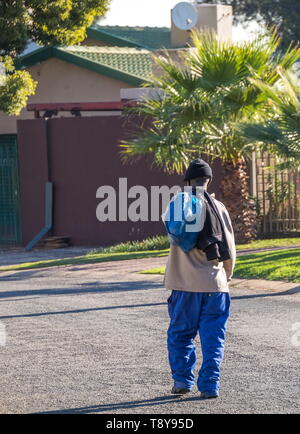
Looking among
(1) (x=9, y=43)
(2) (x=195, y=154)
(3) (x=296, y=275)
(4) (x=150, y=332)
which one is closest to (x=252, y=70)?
(2) (x=195, y=154)

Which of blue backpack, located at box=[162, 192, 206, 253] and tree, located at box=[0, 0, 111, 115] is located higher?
tree, located at box=[0, 0, 111, 115]

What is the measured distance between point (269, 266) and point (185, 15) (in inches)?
498

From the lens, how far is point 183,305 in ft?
25.9

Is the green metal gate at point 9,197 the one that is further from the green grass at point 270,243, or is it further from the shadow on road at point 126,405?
the shadow on road at point 126,405

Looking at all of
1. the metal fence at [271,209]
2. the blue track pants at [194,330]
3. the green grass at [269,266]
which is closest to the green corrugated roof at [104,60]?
the metal fence at [271,209]

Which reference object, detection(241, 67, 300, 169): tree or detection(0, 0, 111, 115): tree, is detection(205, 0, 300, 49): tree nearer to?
detection(0, 0, 111, 115): tree

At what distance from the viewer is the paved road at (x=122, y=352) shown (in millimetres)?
7594

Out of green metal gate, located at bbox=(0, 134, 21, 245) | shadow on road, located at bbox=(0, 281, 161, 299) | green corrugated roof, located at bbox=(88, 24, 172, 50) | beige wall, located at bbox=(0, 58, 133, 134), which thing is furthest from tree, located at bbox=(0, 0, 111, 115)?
green corrugated roof, located at bbox=(88, 24, 172, 50)

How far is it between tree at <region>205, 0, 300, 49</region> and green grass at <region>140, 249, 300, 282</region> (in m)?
25.0

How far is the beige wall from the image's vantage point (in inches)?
1091

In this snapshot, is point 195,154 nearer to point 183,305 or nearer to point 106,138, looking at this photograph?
point 106,138

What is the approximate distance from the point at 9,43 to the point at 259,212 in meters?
6.41

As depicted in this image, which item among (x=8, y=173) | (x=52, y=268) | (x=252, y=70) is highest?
(x=252, y=70)

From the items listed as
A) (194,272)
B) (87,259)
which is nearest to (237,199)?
(87,259)
